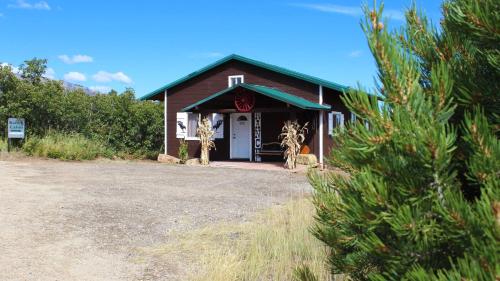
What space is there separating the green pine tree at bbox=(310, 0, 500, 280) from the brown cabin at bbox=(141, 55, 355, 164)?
1709 centimetres

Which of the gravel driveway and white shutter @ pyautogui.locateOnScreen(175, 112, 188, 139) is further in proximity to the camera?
white shutter @ pyautogui.locateOnScreen(175, 112, 188, 139)

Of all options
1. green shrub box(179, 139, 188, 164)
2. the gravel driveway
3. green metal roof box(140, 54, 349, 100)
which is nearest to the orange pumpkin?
green metal roof box(140, 54, 349, 100)

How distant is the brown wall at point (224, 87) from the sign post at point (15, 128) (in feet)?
22.7

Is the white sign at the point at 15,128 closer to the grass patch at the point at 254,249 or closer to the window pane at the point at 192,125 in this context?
the window pane at the point at 192,125

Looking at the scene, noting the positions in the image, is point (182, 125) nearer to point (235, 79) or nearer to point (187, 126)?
point (187, 126)

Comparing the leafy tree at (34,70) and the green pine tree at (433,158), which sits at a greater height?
the leafy tree at (34,70)

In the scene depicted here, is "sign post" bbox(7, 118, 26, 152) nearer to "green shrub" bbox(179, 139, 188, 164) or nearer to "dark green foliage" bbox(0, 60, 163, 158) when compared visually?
"dark green foliage" bbox(0, 60, 163, 158)

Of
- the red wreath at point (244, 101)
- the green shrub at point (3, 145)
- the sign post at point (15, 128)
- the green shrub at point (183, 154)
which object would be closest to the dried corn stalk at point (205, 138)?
the red wreath at point (244, 101)

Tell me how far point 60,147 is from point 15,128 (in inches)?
83.3

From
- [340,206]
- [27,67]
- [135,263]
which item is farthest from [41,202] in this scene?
[27,67]

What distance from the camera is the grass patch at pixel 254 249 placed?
4926 millimetres

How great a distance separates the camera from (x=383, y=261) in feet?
5.40

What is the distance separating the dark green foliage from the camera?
71.6 feet

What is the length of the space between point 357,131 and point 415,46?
0.52 meters
